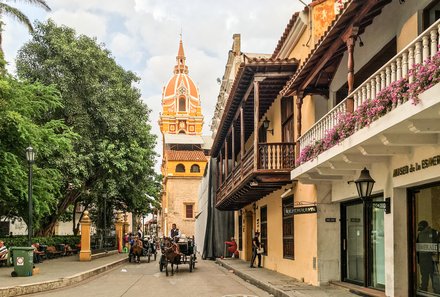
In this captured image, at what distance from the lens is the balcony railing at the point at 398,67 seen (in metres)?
7.74

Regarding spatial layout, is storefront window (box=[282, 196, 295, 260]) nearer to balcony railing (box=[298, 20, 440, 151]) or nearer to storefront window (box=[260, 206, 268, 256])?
storefront window (box=[260, 206, 268, 256])

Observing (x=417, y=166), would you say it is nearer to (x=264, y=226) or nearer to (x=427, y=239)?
(x=427, y=239)

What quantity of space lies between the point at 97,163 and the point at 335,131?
22.4 meters

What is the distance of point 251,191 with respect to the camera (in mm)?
20984

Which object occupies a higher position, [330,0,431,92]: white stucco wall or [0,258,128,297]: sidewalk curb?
[330,0,431,92]: white stucco wall

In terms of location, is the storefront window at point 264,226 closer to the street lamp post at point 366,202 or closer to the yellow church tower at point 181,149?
the street lamp post at point 366,202

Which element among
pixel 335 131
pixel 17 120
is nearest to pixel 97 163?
pixel 17 120

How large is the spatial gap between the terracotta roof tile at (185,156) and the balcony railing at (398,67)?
70105mm

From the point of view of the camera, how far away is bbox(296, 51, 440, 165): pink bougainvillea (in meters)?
7.40

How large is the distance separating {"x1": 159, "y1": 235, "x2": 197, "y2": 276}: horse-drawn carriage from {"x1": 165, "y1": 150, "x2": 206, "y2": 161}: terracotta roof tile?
193 feet

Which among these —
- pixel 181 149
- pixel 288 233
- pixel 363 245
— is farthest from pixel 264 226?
pixel 181 149

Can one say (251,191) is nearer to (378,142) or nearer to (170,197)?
(378,142)

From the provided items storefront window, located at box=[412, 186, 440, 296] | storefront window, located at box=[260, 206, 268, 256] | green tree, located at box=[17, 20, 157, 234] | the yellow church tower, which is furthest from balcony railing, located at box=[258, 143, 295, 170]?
the yellow church tower

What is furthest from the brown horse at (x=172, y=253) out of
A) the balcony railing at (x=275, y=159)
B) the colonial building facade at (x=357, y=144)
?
the balcony railing at (x=275, y=159)
